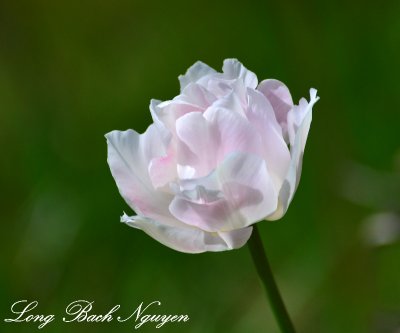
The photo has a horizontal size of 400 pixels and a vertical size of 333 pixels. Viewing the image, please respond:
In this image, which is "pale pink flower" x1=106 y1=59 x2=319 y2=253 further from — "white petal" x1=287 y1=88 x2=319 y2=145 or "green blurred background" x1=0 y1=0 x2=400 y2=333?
"green blurred background" x1=0 y1=0 x2=400 y2=333

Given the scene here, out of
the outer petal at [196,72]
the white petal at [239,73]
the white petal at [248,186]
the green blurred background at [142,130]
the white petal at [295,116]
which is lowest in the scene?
the green blurred background at [142,130]

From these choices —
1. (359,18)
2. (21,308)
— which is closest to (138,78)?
(359,18)

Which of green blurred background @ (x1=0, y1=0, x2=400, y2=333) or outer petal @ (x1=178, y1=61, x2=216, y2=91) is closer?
outer petal @ (x1=178, y1=61, x2=216, y2=91)

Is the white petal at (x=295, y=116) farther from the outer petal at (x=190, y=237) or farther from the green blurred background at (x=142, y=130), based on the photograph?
the green blurred background at (x=142, y=130)

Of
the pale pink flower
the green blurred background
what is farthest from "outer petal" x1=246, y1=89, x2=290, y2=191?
the green blurred background

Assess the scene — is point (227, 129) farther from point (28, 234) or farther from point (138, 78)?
point (138, 78)

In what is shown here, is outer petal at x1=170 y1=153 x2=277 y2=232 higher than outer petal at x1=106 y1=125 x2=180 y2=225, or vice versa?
outer petal at x1=106 y1=125 x2=180 y2=225

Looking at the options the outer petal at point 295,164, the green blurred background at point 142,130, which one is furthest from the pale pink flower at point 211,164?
the green blurred background at point 142,130
